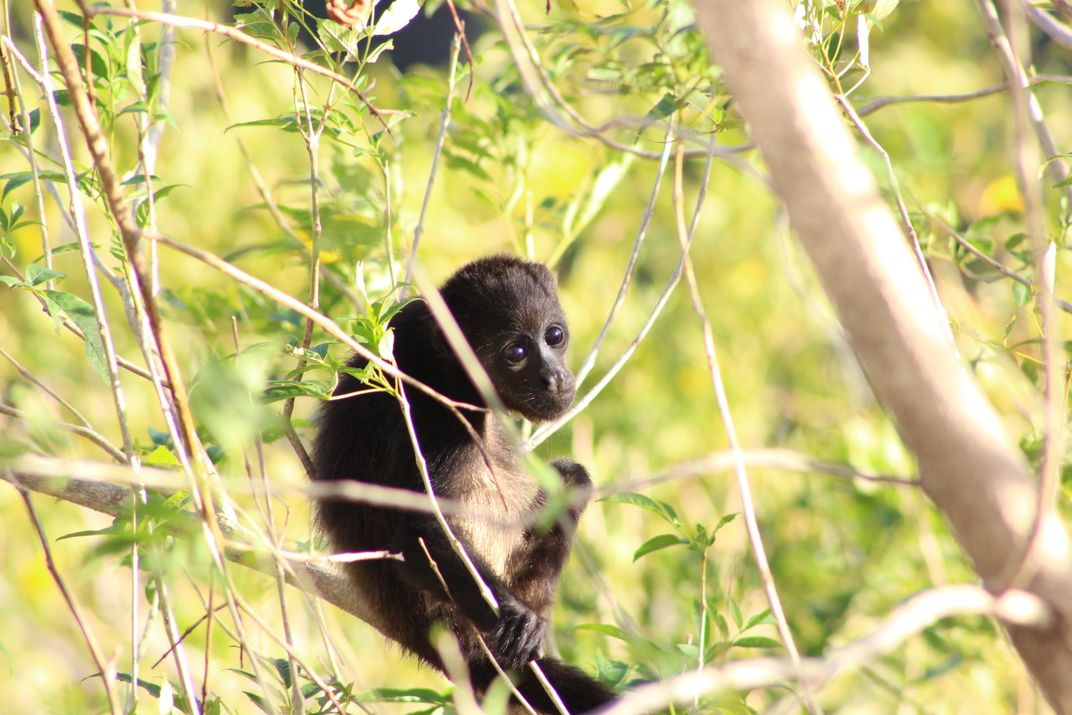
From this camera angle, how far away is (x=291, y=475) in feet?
18.2

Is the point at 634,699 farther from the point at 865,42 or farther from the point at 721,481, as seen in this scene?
the point at 721,481

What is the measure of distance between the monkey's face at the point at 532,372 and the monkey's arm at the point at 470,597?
0.86 metres

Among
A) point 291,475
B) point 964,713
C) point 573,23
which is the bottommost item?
point 964,713

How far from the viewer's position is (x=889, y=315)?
4.99 ft

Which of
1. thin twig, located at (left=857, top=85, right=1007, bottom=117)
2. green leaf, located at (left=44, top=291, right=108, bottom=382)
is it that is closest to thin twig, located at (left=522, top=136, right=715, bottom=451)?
thin twig, located at (left=857, top=85, right=1007, bottom=117)

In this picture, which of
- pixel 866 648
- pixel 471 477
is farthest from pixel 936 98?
pixel 866 648

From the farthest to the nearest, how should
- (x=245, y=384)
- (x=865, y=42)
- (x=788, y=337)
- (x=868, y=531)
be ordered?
(x=788, y=337) < (x=868, y=531) < (x=865, y=42) < (x=245, y=384)

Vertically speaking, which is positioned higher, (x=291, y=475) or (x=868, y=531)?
(x=291, y=475)

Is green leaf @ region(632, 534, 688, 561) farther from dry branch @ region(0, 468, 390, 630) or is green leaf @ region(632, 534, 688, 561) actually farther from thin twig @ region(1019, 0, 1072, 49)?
thin twig @ region(1019, 0, 1072, 49)

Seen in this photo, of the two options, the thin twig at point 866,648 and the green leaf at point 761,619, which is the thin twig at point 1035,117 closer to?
the green leaf at point 761,619

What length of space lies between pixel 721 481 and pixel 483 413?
314 centimetres

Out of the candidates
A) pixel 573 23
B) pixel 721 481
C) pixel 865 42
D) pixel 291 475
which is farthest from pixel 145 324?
pixel 721 481

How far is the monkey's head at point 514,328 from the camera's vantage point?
3.98 meters

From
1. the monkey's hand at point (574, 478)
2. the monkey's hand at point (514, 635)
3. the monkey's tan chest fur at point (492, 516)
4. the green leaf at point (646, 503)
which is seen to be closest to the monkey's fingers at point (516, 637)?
the monkey's hand at point (514, 635)
